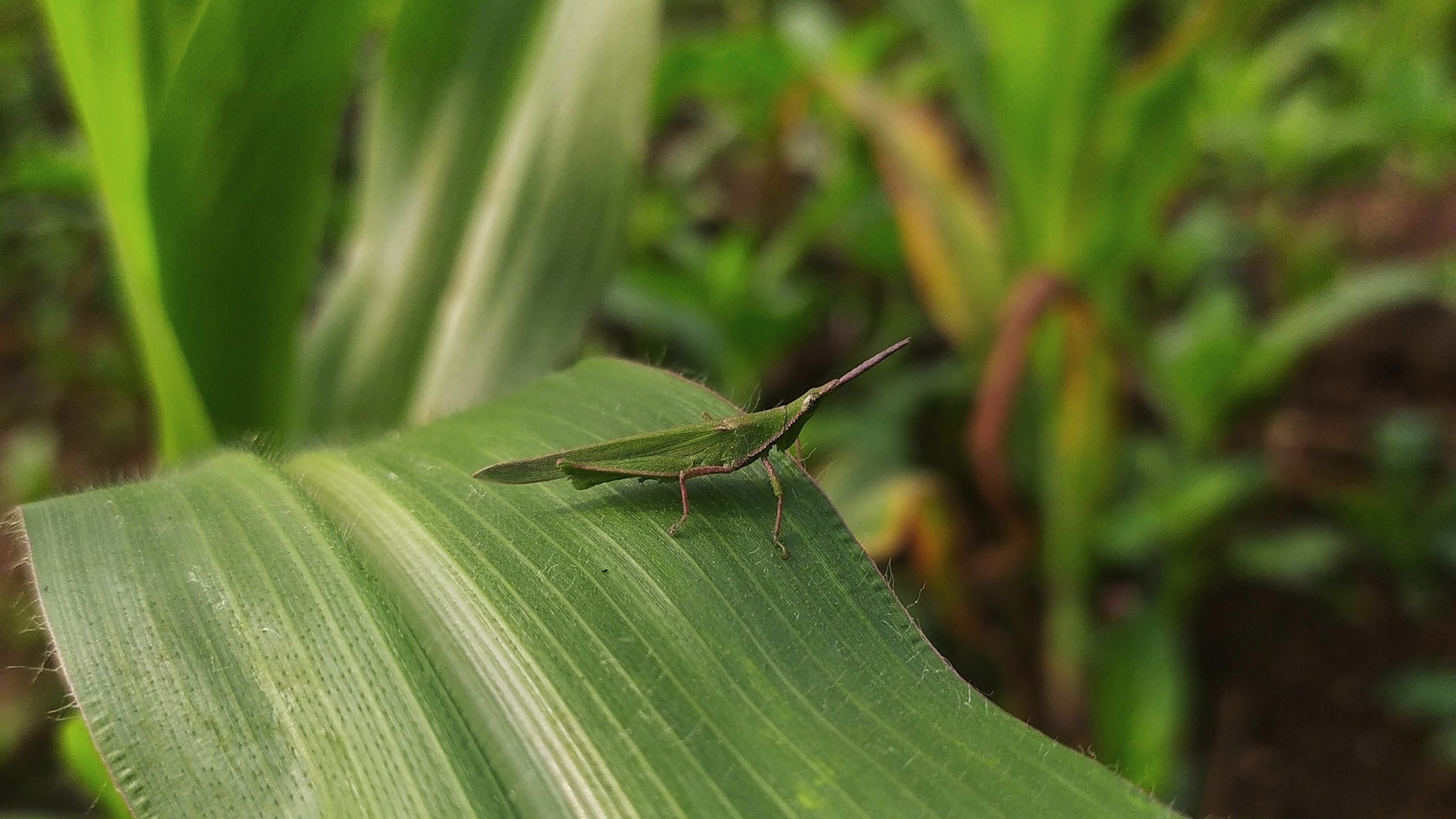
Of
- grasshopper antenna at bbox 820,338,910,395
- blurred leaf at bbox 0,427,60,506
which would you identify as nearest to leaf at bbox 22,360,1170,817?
grasshopper antenna at bbox 820,338,910,395

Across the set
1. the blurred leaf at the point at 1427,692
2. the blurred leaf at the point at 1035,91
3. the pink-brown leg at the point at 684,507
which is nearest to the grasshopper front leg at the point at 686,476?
the pink-brown leg at the point at 684,507

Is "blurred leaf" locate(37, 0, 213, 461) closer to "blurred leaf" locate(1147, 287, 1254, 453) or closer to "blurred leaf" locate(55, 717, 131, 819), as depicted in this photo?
"blurred leaf" locate(55, 717, 131, 819)

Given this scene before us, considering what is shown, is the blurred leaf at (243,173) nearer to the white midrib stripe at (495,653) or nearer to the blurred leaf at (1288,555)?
the white midrib stripe at (495,653)

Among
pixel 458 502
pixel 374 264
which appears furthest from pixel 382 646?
pixel 374 264

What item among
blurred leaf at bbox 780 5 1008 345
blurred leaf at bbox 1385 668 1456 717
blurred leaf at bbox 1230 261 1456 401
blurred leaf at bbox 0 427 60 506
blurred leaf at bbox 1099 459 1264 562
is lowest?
blurred leaf at bbox 1385 668 1456 717

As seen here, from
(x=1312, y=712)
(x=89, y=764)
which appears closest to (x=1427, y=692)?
(x=1312, y=712)

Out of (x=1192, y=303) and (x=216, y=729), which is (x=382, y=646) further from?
(x=1192, y=303)
